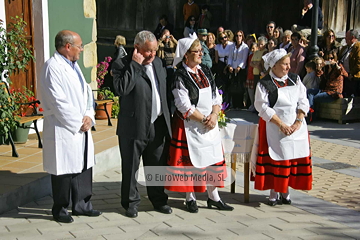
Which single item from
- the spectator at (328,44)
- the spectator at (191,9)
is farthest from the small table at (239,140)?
the spectator at (191,9)

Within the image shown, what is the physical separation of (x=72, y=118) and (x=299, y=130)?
2452mm

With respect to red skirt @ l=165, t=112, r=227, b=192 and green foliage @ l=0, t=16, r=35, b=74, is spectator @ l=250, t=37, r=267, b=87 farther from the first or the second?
red skirt @ l=165, t=112, r=227, b=192

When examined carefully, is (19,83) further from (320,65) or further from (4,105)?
(320,65)

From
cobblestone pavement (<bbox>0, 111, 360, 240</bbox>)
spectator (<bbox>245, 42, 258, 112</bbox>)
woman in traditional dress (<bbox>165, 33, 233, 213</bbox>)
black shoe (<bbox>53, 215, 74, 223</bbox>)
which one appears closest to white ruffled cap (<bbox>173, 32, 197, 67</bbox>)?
woman in traditional dress (<bbox>165, 33, 233, 213</bbox>)

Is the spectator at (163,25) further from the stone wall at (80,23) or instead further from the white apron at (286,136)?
the white apron at (286,136)

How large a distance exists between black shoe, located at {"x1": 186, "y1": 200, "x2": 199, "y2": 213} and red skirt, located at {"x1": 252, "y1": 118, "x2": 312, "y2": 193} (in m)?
0.72

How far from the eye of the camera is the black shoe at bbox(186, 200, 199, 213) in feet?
16.8

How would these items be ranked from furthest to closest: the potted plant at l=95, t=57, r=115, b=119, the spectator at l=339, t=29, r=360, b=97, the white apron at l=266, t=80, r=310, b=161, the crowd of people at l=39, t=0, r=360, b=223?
the spectator at l=339, t=29, r=360, b=97 < the potted plant at l=95, t=57, r=115, b=119 < the white apron at l=266, t=80, r=310, b=161 < the crowd of people at l=39, t=0, r=360, b=223

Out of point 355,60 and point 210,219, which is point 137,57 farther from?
point 355,60

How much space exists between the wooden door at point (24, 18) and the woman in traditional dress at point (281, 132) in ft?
12.9

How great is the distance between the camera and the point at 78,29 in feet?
28.7

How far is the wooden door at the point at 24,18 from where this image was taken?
24.5ft

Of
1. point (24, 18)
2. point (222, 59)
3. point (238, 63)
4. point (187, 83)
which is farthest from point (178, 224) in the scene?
point (222, 59)

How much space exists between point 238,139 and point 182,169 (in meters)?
0.86
